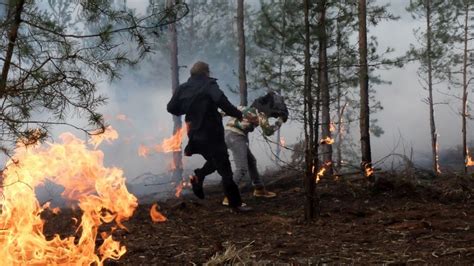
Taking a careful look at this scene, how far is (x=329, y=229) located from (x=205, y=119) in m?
2.46

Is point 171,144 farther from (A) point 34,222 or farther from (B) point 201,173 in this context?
(A) point 34,222

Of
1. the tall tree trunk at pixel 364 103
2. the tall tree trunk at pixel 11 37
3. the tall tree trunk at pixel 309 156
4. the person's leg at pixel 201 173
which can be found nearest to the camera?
the tall tree trunk at pixel 11 37

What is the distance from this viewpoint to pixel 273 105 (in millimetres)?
8055

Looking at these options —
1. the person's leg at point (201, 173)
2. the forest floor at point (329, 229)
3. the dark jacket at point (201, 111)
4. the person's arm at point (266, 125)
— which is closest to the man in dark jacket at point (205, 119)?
the dark jacket at point (201, 111)

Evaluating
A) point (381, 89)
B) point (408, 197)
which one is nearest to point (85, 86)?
point (408, 197)

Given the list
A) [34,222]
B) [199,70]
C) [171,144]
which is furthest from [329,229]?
[171,144]

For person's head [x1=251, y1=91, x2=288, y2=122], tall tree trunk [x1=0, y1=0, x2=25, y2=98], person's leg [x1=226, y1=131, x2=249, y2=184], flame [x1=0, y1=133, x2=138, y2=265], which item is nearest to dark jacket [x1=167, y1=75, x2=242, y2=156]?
person's leg [x1=226, y1=131, x2=249, y2=184]

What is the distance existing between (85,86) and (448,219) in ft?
16.3

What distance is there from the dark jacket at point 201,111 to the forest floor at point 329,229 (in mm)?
1171

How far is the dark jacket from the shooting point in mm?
7016

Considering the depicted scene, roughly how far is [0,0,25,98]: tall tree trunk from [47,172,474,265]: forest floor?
2282 millimetres

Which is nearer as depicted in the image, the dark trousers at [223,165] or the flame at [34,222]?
the flame at [34,222]

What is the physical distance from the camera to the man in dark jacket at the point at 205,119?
23.1 ft

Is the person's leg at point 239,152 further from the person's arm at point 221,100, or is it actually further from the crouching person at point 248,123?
the person's arm at point 221,100
